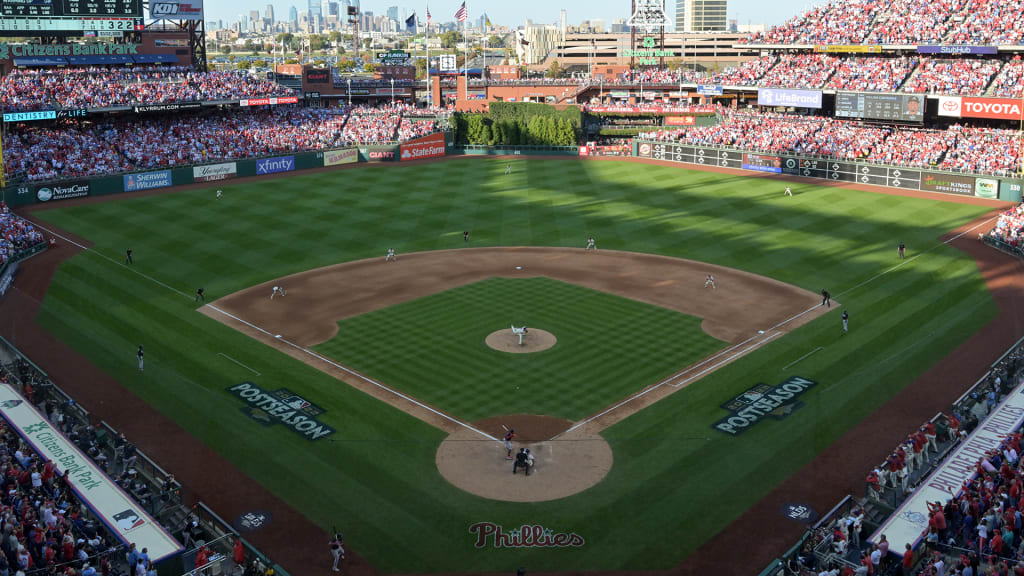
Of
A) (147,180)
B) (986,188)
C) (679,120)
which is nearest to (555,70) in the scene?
(679,120)

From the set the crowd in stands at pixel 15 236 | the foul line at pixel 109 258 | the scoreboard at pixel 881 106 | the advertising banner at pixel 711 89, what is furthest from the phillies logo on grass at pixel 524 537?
the advertising banner at pixel 711 89

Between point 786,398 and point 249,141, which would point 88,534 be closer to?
point 786,398

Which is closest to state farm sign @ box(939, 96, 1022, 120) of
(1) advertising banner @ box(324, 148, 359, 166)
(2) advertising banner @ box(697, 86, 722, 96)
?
(2) advertising banner @ box(697, 86, 722, 96)

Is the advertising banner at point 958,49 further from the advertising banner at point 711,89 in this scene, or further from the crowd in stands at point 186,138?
the crowd in stands at point 186,138

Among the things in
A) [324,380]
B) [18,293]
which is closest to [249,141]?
[18,293]

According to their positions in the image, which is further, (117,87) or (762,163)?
(762,163)

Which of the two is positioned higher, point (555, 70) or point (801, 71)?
point (555, 70)

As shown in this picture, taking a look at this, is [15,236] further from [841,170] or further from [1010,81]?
[1010,81]
